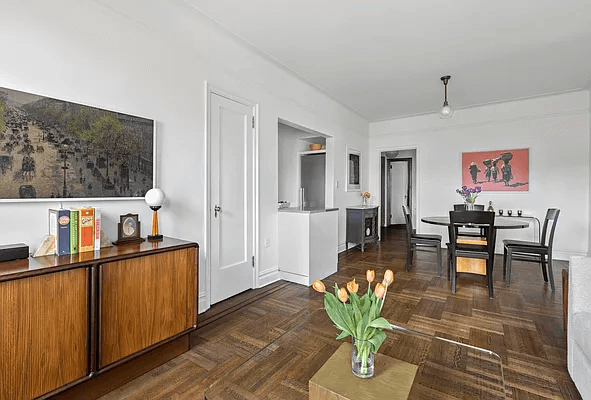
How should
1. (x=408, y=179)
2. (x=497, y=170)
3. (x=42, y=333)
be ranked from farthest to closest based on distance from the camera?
(x=408, y=179) < (x=497, y=170) < (x=42, y=333)

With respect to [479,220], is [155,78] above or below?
above

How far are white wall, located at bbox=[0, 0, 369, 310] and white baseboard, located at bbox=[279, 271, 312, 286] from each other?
103mm

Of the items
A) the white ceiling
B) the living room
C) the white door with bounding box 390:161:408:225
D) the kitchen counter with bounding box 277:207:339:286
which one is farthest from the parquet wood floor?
the white door with bounding box 390:161:408:225

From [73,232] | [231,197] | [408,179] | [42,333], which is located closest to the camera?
[42,333]

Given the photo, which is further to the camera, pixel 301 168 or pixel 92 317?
pixel 301 168

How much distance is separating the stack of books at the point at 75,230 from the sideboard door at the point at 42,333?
0.88 feet

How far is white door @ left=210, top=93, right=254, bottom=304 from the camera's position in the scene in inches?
113

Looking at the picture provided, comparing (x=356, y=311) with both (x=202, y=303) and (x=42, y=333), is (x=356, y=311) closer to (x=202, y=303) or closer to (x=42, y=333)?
(x=42, y=333)

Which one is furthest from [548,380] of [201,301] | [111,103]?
[111,103]

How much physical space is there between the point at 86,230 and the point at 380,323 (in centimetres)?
171

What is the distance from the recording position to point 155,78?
2332 millimetres

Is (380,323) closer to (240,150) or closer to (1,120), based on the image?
(1,120)

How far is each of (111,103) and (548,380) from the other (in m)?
3.34

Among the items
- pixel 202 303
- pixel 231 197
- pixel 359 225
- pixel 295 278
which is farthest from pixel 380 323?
pixel 359 225
